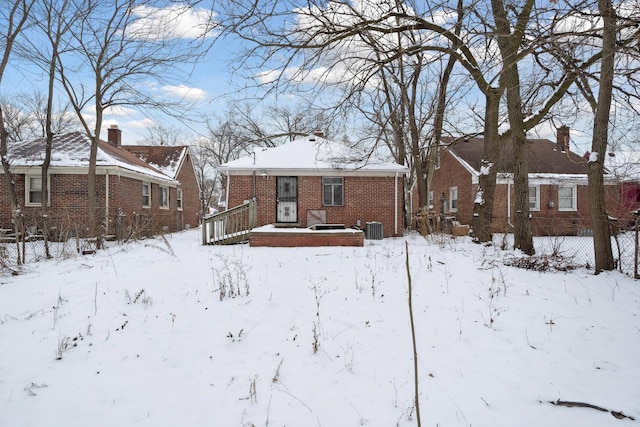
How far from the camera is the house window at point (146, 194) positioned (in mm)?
18309

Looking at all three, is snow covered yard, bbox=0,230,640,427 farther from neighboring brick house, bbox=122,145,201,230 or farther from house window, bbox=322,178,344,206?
neighboring brick house, bbox=122,145,201,230

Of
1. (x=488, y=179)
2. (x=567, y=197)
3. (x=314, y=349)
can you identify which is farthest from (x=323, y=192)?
(x=567, y=197)

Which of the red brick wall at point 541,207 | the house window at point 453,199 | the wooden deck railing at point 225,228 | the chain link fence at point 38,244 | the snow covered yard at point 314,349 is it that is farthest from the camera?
the house window at point 453,199

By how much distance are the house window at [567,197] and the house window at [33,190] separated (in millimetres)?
24686

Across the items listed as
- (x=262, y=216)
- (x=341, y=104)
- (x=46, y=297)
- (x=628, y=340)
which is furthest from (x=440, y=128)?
(x=46, y=297)

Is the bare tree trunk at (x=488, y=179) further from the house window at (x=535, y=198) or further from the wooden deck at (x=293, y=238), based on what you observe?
the house window at (x=535, y=198)

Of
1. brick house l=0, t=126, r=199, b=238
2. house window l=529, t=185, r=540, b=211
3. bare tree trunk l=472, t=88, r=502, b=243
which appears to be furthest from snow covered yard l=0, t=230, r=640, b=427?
house window l=529, t=185, r=540, b=211

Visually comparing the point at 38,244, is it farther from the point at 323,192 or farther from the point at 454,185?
the point at 454,185

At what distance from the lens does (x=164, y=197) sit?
21172 millimetres

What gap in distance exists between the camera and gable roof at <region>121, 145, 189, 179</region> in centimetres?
2342

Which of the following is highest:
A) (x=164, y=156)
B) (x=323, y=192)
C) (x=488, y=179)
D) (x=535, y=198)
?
(x=164, y=156)

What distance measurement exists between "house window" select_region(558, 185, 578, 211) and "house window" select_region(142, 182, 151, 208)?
2136 centimetres

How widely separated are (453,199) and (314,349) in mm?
18956

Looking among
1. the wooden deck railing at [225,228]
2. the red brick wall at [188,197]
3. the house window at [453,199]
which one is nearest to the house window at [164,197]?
the red brick wall at [188,197]
